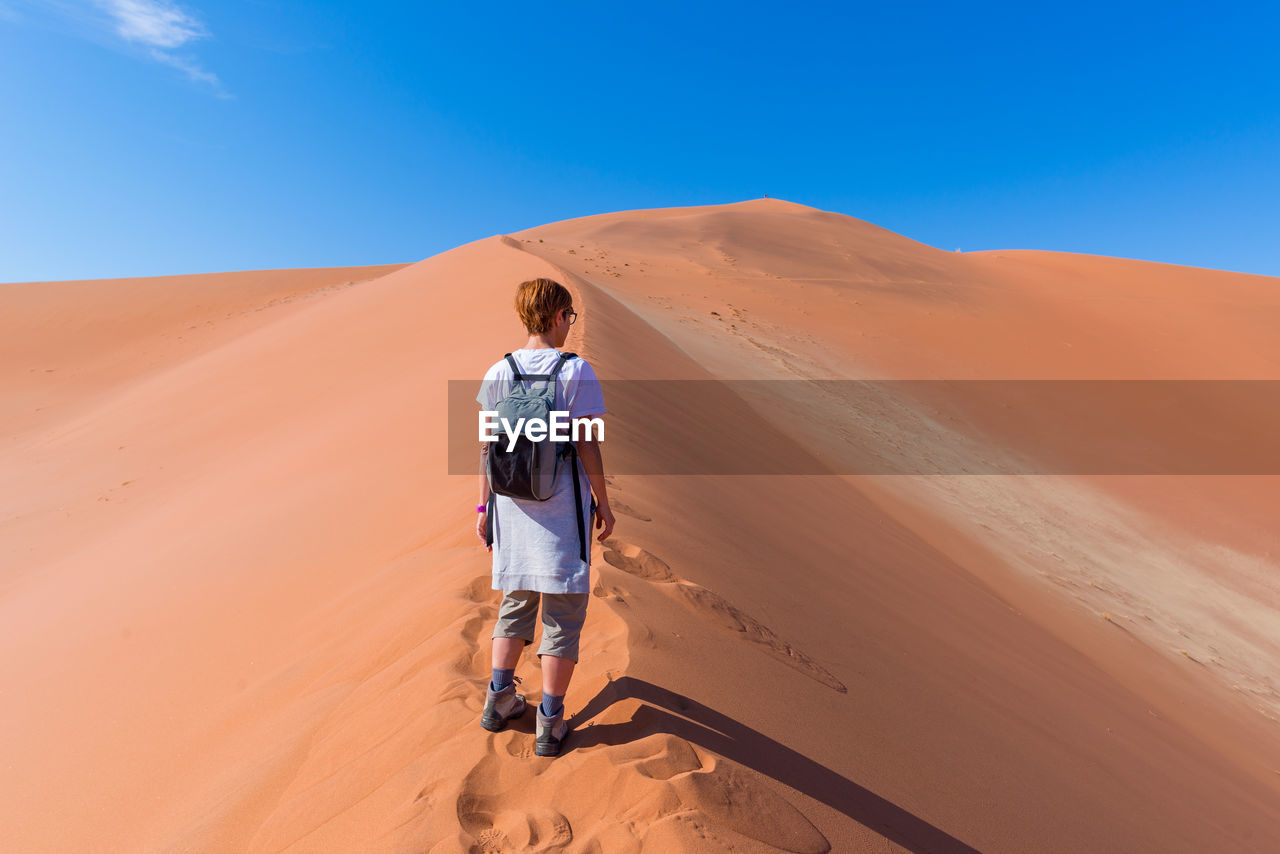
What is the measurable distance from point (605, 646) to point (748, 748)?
24.6 inches

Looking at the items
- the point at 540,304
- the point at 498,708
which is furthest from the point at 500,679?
the point at 540,304

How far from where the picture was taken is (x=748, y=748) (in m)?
2.17

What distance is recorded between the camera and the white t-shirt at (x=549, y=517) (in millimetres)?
2059

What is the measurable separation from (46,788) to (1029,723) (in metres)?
4.24

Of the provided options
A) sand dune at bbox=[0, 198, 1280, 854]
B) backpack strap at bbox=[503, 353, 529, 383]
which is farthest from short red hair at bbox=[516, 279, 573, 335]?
sand dune at bbox=[0, 198, 1280, 854]

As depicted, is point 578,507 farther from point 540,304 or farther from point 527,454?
point 540,304

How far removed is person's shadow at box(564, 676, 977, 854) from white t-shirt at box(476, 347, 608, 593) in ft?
1.45

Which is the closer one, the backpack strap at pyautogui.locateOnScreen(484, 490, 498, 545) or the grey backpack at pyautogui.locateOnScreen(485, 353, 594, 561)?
the grey backpack at pyautogui.locateOnScreen(485, 353, 594, 561)

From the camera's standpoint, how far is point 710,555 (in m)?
3.70

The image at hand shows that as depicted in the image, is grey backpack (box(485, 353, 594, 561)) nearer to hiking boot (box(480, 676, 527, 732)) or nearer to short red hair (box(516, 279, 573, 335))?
short red hair (box(516, 279, 573, 335))

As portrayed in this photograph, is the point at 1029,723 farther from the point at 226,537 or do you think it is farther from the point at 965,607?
the point at 226,537

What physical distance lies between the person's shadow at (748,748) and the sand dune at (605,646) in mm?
12

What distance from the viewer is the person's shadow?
2.08 metres

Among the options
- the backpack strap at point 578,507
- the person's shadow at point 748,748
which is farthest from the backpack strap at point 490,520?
the person's shadow at point 748,748
